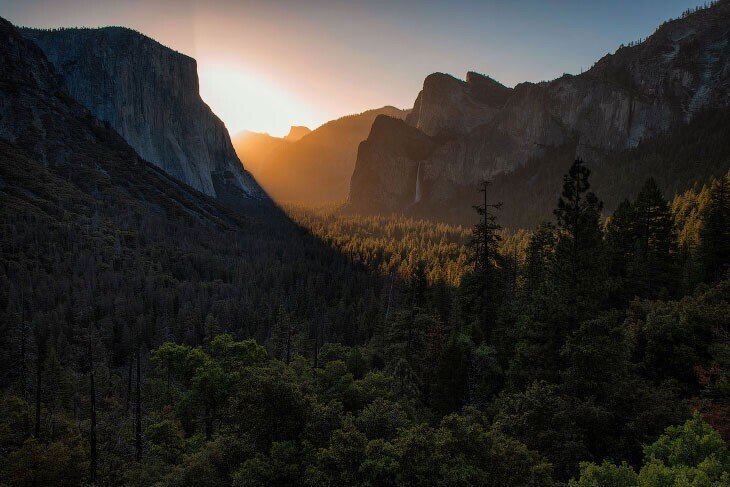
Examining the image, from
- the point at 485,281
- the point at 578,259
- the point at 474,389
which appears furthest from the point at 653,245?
the point at 578,259

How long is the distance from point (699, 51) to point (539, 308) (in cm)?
20638

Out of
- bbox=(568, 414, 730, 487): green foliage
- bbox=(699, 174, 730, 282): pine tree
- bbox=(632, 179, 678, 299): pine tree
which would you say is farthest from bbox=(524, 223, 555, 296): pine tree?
bbox=(568, 414, 730, 487): green foliage

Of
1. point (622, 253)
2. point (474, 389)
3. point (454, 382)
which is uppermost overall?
point (622, 253)

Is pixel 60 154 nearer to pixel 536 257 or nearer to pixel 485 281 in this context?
pixel 485 281

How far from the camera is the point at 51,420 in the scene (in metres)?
29.0

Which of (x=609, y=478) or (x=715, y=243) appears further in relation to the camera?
(x=715, y=243)

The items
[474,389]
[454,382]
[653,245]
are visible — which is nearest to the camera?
[474,389]

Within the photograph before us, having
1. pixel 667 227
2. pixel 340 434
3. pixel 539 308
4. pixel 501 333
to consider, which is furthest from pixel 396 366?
pixel 667 227

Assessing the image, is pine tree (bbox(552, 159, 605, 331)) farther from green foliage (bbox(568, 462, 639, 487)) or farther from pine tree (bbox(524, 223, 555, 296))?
pine tree (bbox(524, 223, 555, 296))

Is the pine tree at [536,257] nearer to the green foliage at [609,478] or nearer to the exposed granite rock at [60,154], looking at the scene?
the green foliage at [609,478]

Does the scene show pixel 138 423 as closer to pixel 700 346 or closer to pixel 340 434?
pixel 340 434

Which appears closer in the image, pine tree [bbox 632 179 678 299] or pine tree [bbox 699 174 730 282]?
pine tree [bbox 699 174 730 282]

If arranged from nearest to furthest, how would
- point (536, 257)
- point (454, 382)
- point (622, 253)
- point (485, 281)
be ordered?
1. point (454, 382)
2. point (485, 281)
3. point (536, 257)
4. point (622, 253)

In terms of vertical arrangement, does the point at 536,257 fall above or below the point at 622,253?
below
